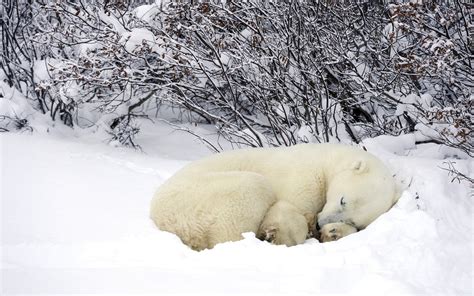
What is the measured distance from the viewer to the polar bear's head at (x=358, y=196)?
424 cm

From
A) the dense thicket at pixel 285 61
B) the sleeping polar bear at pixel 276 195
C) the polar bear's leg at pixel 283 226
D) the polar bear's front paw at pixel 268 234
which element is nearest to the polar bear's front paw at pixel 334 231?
the sleeping polar bear at pixel 276 195

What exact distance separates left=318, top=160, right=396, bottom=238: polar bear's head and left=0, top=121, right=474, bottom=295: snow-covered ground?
0.54ft

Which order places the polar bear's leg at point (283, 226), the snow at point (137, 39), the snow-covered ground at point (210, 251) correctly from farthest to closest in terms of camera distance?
the snow at point (137, 39), the polar bear's leg at point (283, 226), the snow-covered ground at point (210, 251)

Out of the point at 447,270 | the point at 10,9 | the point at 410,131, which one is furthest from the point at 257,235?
the point at 10,9

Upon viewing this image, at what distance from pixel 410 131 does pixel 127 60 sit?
11.9ft

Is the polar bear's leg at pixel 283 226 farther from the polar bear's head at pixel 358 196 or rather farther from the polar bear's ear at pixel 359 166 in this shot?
the polar bear's ear at pixel 359 166

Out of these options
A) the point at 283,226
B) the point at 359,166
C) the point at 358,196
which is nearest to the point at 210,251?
the point at 283,226

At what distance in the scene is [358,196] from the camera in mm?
4277

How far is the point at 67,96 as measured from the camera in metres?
7.33

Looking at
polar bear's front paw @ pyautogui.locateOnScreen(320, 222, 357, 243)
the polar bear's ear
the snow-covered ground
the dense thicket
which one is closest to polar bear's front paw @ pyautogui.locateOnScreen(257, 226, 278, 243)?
the snow-covered ground

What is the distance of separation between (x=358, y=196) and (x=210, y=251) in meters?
1.31

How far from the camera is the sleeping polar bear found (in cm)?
393

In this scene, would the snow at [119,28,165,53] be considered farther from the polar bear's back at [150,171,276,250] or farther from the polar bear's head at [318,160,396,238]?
the polar bear's head at [318,160,396,238]

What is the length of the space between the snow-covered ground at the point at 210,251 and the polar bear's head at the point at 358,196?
0.16 meters
